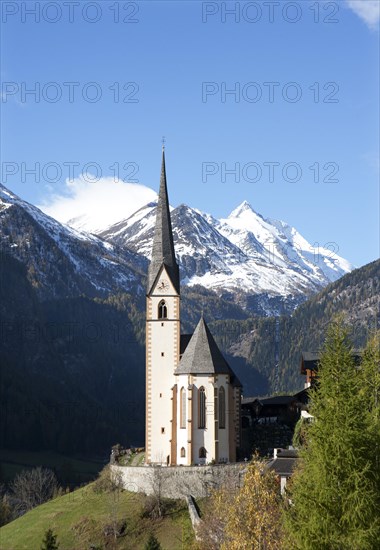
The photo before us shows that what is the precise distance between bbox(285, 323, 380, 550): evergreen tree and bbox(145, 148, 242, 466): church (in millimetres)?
56567

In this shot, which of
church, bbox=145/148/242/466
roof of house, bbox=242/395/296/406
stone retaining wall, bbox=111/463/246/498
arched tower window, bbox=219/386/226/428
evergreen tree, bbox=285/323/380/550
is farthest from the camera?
roof of house, bbox=242/395/296/406

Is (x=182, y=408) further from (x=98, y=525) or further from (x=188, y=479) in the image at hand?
(x=98, y=525)

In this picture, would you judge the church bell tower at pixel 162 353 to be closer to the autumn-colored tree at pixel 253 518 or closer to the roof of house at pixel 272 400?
the roof of house at pixel 272 400

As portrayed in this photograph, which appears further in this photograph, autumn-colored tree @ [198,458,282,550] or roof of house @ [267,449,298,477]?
roof of house @ [267,449,298,477]

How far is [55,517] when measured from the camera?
9125cm

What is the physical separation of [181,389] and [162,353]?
5.57m

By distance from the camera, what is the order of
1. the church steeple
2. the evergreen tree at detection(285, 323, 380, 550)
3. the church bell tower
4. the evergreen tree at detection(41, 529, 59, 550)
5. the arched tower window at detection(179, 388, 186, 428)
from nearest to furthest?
the evergreen tree at detection(285, 323, 380, 550)
the evergreen tree at detection(41, 529, 59, 550)
the arched tower window at detection(179, 388, 186, 428)
the church bell tower
the church steeple

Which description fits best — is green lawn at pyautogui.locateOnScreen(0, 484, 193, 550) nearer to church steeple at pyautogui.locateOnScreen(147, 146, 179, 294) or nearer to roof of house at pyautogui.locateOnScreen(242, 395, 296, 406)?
church steeple at pyautogui.locateOnScreen(147, 146, 179, 294)

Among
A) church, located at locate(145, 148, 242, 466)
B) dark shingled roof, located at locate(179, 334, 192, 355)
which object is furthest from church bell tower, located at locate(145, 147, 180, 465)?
dark shingled roof, located at locate(179, 334, 192, 355)

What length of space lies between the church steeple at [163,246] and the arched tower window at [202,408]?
13455 millimetres

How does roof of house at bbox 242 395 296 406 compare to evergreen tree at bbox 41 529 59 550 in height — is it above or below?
above

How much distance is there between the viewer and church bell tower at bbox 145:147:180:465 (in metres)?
101

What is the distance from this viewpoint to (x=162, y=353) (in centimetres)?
10325

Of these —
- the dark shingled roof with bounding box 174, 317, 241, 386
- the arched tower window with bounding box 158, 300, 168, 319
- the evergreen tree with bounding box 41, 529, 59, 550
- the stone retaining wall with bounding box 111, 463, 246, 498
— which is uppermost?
the arched tower window with bounding box 158, 300, 168, 319
